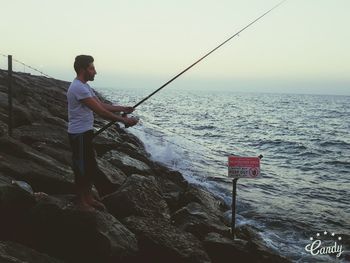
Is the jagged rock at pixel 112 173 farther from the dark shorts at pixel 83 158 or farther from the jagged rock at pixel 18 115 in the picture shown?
the jagged rock at pixel 18 115

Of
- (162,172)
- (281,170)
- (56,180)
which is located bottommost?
(281,170)

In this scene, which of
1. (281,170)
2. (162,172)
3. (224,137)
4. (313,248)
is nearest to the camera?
(313,248)

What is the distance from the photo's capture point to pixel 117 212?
5844 mm

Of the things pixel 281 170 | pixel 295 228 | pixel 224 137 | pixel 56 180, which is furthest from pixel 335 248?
pixel 224 137

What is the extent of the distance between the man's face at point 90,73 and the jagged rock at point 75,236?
1528 mm

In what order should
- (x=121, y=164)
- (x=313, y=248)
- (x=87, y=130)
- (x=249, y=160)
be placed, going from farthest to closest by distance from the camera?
(x=121, y=164)
(x=313, y=248)
(x=249, y=160)
(x=87, y=130)

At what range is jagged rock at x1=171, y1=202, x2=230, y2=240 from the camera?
6.47 meters

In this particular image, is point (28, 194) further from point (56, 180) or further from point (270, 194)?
point (270, 194)

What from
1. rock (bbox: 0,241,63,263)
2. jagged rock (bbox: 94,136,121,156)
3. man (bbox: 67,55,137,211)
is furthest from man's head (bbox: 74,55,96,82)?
jagged rock (bbox: 94,136,121,156)

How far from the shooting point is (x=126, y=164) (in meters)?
8.79

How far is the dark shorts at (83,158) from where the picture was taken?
4.53 meters

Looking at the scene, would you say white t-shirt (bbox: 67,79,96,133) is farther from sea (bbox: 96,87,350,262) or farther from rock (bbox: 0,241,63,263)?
sea (bbox: 96,87,350,262)

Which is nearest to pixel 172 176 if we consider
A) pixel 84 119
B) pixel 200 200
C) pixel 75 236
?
pixel 200 200

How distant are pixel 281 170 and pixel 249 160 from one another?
1087 cm
